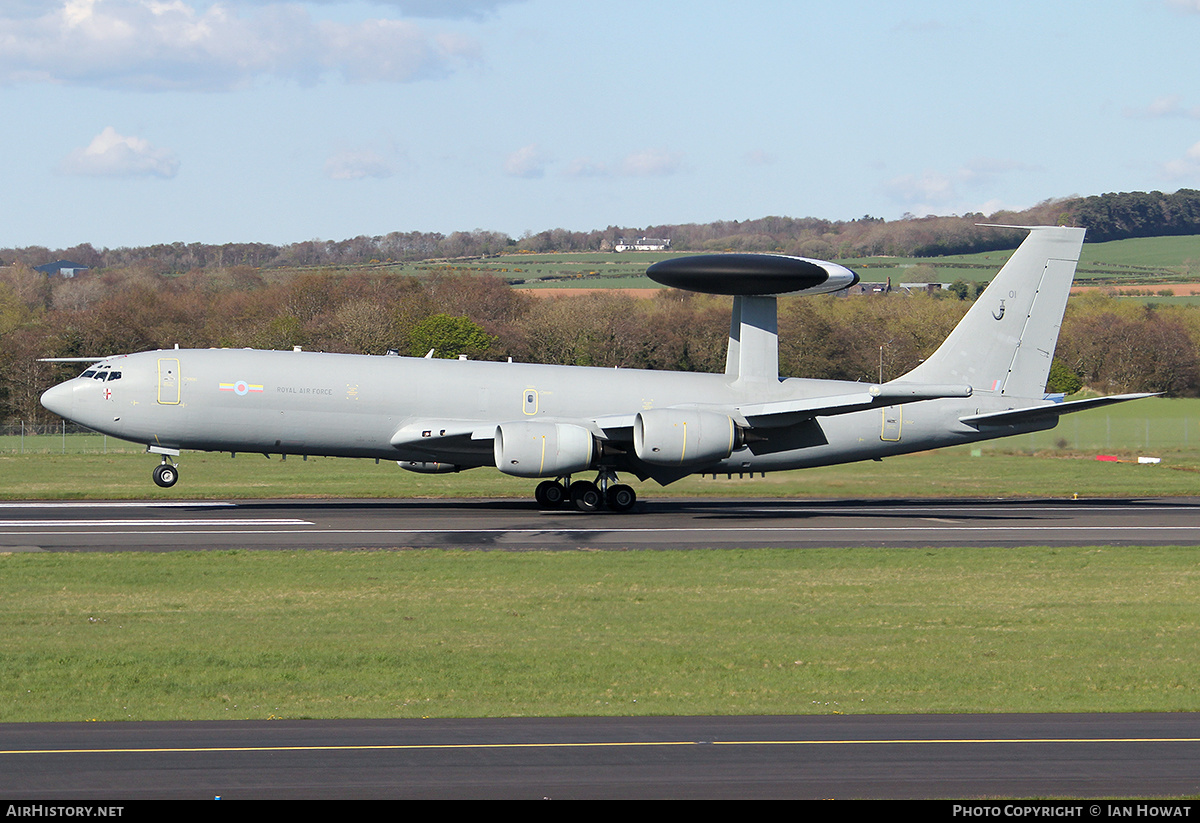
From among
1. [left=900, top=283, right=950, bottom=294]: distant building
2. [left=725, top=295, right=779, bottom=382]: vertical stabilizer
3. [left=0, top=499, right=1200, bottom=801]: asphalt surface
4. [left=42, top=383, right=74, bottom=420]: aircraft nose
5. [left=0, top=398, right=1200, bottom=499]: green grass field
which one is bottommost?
[left=0, top=398, right=1200, bottom=499]: green grass field

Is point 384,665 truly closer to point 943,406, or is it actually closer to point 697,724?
point 697,724

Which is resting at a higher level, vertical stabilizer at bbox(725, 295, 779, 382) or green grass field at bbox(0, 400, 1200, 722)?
vertical stabilizer at bbox(725, 295, 779, 382)

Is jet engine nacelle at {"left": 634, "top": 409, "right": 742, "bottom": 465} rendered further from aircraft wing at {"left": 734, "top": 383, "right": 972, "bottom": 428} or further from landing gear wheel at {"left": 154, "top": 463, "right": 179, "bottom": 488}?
landing gear wheel at {"left": 154, "top": 463, "right": 179, "bottom": 488}

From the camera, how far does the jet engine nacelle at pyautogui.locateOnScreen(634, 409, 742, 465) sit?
35.5m

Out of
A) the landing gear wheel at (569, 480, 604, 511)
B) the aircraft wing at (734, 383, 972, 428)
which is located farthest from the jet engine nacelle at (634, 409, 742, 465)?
the landing gear wheel at (569, 480, 604, 511)

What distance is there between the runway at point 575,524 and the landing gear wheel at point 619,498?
41 cm

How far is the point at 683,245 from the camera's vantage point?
177125mm

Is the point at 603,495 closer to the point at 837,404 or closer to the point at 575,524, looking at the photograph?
the point at 575,524

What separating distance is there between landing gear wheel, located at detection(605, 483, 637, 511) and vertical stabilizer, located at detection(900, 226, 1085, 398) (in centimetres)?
1182

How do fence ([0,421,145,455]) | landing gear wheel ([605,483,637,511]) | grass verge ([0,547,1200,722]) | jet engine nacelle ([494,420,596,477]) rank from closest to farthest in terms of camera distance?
grass verge ([0,547,1200,722]), jet engine nacelle ([494,420,596,477]), landing gear wheel ([605,483,637,511]), fence ([0,421,145,455])

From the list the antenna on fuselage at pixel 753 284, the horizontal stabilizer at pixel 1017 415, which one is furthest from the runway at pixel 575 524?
the antenna on fuselage at pixel 753 284

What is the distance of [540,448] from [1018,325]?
17412mm

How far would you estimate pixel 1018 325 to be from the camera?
4094 cm

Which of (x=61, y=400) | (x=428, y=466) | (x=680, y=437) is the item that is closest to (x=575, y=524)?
(x=680, y=437)
